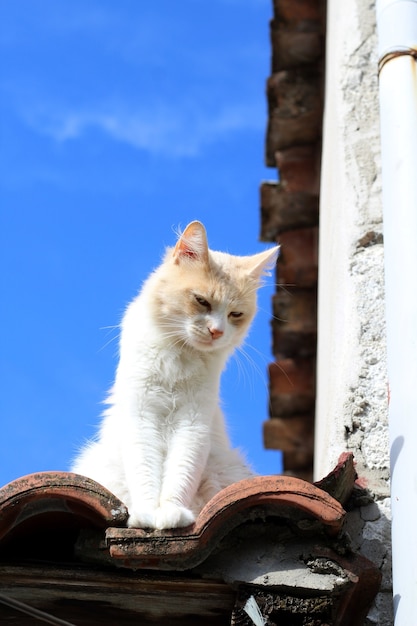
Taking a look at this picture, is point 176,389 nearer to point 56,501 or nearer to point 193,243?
point 193,243

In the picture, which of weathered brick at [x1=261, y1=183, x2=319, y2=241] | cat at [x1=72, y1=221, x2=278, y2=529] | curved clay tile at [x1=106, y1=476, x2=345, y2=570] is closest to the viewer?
curved clay tile at [x1=106, y1=476, x2=345, y2=570]

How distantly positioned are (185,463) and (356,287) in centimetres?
94

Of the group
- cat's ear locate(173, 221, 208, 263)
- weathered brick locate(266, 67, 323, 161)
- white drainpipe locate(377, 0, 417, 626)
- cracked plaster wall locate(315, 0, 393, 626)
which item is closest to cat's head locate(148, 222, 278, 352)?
cat's ear locate(173, 221, 208, 263)

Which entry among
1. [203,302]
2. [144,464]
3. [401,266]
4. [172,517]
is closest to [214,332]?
[203,302]

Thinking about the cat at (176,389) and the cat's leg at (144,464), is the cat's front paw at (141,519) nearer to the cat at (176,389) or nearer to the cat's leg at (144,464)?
the cat at (176,389)

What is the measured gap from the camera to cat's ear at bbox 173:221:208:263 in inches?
147

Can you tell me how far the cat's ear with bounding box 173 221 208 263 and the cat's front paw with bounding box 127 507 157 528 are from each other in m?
1.29

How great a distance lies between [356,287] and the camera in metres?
3.59

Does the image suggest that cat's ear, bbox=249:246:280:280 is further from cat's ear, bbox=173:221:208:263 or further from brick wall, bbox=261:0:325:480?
brick wall, bbox=261:0:325:480

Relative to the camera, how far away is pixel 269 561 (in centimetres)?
274

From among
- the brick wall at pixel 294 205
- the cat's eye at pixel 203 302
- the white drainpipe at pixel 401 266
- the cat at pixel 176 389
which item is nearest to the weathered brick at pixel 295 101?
the brick wall at pixel 294 205

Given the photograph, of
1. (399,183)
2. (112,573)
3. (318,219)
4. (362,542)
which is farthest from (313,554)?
(318,219)

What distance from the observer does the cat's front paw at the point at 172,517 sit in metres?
2.69

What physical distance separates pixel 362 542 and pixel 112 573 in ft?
2.61
